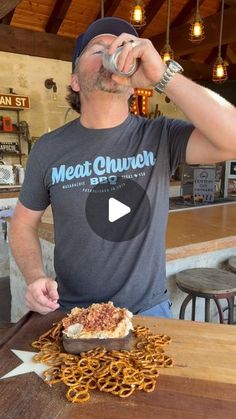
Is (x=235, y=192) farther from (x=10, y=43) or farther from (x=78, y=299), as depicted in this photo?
(x=10, y=43)

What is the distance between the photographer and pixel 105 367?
35.7 inches

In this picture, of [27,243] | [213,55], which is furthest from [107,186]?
[213,55]

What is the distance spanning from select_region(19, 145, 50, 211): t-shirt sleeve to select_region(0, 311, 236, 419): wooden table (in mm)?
501

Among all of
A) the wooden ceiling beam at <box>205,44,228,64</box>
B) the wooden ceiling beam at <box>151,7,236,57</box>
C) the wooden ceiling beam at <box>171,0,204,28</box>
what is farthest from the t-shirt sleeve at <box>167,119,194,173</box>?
the wooden ceiling beam at <box>205,44,228,64</box>

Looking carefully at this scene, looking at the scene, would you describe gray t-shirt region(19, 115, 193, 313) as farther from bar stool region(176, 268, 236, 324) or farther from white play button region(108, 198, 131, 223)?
bar stool region(176, 268, 236, 324)

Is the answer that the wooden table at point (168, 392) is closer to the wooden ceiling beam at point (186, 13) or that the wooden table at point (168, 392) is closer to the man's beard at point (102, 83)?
the man's beard at point (102, 83)

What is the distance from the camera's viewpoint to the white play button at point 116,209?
50.9 inches

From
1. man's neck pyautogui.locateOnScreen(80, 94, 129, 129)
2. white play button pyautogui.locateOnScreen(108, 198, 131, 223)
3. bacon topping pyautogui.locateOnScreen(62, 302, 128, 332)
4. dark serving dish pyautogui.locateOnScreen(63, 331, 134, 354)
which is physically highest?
man's neck pyautogui.locateOnScreen(80, 94, 129, 129)

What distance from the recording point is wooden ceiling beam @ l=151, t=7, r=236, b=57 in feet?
20.2

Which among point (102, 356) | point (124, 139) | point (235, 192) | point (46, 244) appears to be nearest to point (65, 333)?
point (102, 356)

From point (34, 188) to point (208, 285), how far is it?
1.31 metres

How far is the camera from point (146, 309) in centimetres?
131

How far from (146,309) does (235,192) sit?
3837 mm

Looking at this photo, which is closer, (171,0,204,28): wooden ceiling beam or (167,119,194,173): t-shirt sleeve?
(167,119,194,173): t-shirt sleeve
